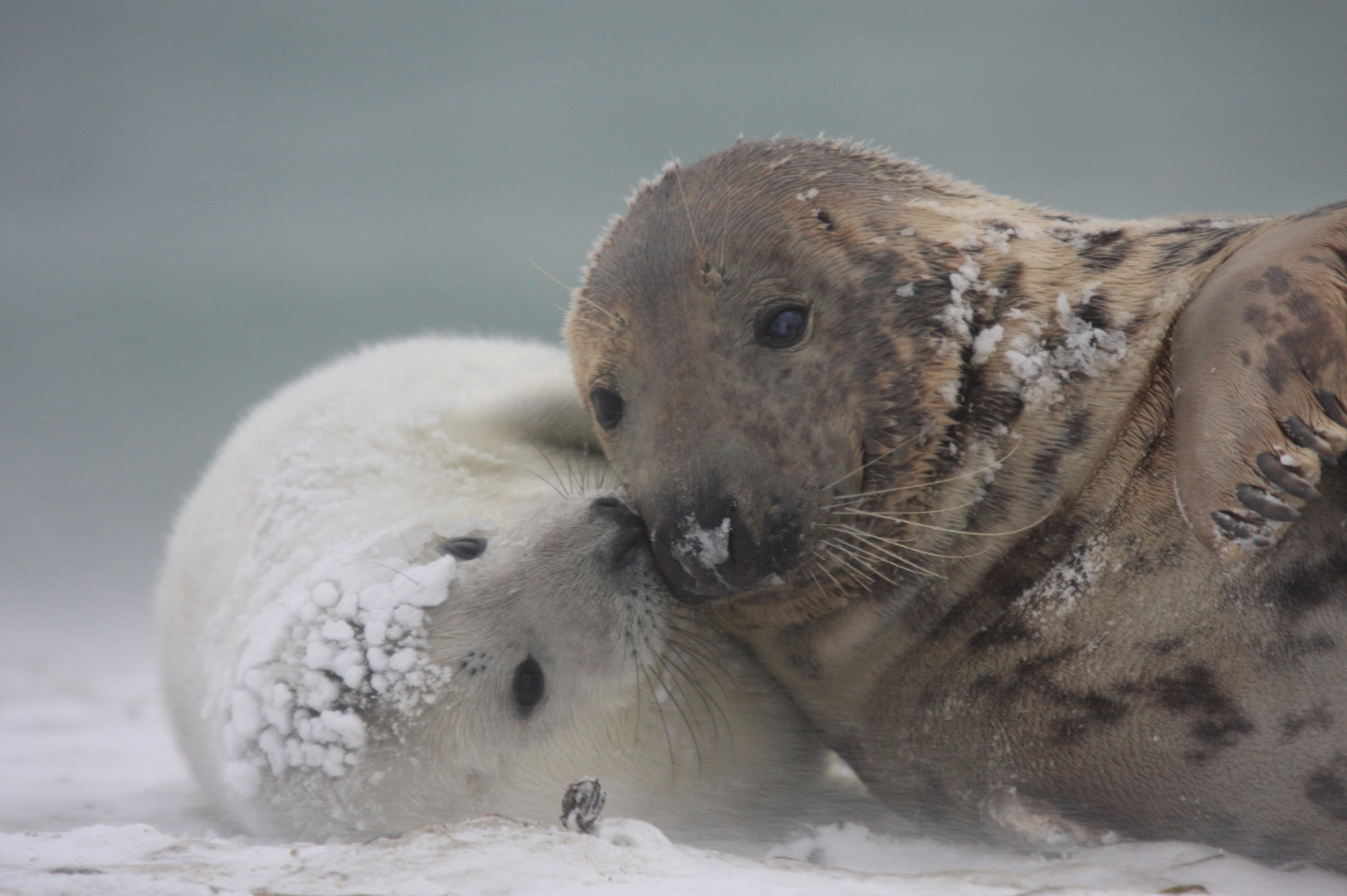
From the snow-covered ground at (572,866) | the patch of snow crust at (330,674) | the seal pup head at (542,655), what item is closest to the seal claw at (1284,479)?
the snow-covered ground at (572,866)

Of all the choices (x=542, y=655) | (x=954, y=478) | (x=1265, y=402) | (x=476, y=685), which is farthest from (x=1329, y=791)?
(x=476, y=685)

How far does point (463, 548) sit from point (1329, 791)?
1.61m

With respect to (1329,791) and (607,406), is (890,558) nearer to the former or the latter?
(607,406)

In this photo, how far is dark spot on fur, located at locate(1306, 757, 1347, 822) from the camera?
188 cm

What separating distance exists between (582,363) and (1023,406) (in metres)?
0.86

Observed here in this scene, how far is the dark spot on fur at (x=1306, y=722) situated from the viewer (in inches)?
74.0

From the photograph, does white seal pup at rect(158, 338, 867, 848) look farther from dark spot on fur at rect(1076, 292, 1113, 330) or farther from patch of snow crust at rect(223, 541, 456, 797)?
dark spot on fur at rect(1076, 292, 1113, 330)

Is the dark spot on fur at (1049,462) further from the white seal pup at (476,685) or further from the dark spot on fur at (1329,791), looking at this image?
the white seal pup at (476,685)

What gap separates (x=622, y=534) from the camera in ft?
7.16

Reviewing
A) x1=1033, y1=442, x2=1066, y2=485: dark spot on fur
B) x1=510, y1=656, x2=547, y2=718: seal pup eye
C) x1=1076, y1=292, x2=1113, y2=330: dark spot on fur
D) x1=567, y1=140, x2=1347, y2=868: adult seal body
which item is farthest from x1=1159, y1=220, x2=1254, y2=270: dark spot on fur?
x1=510, y1=656, x2=547, y2=718: seal pup eye

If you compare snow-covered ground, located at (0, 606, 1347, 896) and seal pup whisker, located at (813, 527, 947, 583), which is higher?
seal pup whisker, located at (813, 527, 947, 583)

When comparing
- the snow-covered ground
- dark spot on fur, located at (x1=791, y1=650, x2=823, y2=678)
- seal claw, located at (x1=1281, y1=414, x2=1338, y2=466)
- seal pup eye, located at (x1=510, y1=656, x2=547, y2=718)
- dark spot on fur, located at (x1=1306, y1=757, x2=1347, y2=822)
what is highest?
seal claw, located at (x1=1281, y1=414, x2=1338, y2=466)

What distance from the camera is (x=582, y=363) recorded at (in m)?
2.39

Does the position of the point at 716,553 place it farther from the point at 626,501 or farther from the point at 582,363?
the point at 582,363
